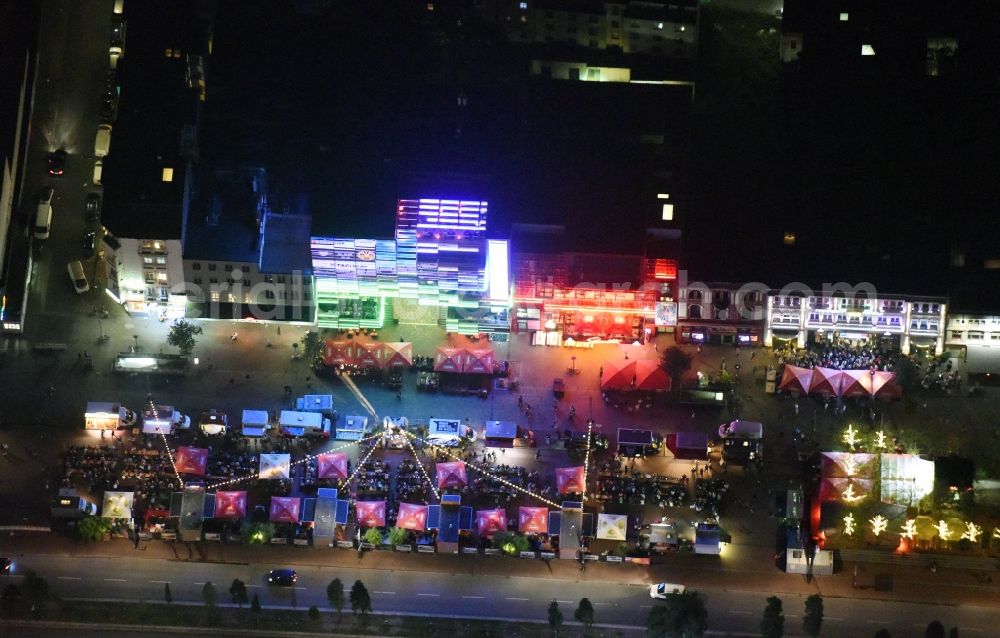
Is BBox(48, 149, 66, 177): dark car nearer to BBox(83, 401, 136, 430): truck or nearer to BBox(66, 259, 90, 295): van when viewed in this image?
BBox(66, 259, 90, 295): van

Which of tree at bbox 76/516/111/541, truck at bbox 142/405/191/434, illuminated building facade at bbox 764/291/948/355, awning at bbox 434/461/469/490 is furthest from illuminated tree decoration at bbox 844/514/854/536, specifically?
tree at bbox 76/516/111/541

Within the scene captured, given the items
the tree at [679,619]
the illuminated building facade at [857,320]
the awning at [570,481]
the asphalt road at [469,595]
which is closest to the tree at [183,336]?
the asphalt road at [469,595]

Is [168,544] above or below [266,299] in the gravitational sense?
below

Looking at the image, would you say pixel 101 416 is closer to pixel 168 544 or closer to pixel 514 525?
pixel 168 544

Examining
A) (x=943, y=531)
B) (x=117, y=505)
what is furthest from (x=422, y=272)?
(x=943, y=531)

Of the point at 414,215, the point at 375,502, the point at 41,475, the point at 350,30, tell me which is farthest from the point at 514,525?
the point at 350,30

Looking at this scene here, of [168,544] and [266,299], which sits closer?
[168,544]
